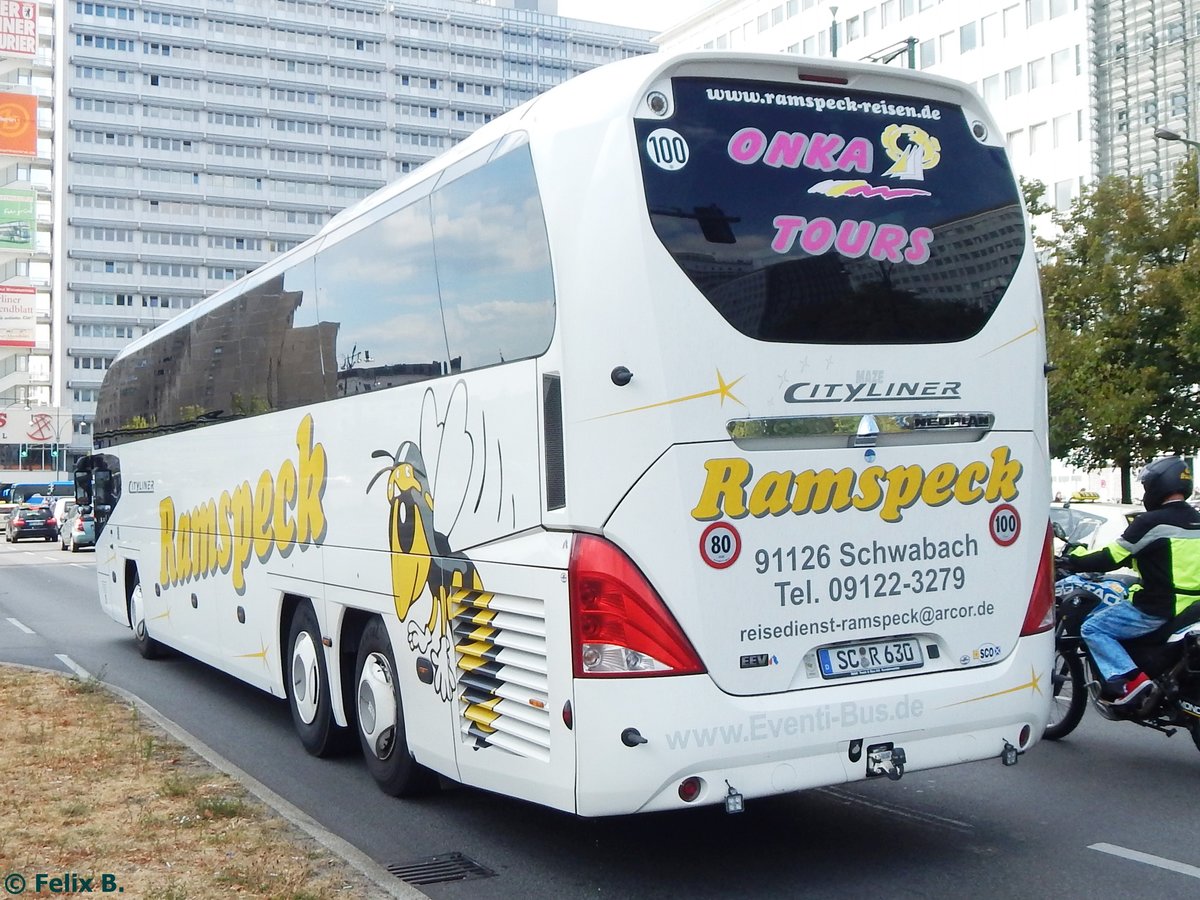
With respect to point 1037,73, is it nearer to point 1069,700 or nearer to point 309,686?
point 1069,700

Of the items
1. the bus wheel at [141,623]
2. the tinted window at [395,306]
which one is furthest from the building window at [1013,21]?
the tinted window at [395,306]

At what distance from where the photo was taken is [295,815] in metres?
7.16

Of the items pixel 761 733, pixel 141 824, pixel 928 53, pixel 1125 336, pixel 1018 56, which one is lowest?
pixel 141 824

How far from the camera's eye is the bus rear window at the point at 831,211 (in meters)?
5.87

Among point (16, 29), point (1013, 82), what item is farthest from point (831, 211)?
point (16, 29)

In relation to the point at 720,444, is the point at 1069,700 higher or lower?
lower

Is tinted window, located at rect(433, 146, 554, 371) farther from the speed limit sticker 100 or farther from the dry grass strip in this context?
the dry grass strip

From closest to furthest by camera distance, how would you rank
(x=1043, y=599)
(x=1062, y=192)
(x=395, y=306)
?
(x=1043, y=599), (x=395, y=306), (x=1062, y=192)

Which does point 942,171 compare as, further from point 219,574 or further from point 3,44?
point 3,44

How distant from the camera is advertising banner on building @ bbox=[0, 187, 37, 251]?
8850 centimetres

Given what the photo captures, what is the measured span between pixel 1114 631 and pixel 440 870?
445 centimetres

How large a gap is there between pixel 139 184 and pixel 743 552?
12509cm

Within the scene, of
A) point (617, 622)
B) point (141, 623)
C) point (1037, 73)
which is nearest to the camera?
point (617, 622)

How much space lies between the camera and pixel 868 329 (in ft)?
20.3
